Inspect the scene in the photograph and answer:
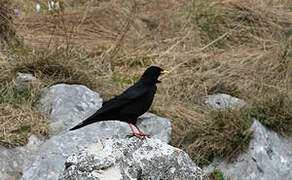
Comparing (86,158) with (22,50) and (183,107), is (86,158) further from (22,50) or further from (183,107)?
(22,50)

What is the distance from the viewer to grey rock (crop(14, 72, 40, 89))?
16.8ft

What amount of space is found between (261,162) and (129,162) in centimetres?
244

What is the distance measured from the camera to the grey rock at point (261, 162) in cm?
446

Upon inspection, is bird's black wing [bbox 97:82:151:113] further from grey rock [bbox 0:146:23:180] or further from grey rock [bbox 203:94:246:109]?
grey rock [bbox 203:94:246:109]

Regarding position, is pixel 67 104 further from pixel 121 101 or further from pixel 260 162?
pixel 260 162

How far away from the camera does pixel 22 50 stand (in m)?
6.13

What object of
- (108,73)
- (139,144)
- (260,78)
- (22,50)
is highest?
(139,144)

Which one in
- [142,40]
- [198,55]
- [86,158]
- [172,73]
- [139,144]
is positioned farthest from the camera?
[142,40]

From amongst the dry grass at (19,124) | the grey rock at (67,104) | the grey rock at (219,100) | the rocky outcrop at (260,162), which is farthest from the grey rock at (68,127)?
the grey rock at (219,100)

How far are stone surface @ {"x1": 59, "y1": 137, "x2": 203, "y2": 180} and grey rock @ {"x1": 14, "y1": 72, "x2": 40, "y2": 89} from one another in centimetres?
273

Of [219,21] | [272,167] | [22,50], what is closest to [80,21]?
[22,50]

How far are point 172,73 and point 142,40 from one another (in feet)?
4.23

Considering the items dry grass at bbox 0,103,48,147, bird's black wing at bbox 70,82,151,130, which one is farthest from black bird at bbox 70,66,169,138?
dry grass at bbox 0,103,48,147

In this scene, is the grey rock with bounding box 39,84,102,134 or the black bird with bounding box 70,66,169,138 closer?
the black bird with bounding box 70,66,169,138
